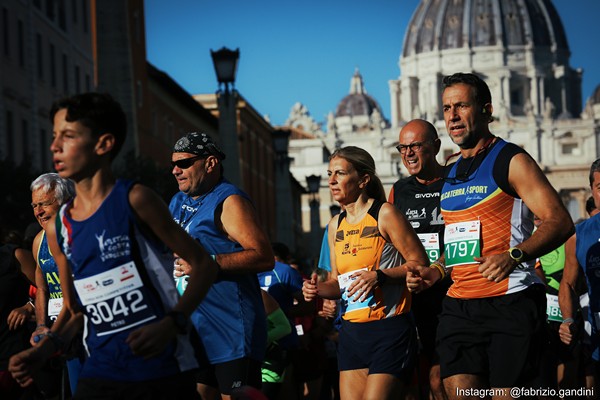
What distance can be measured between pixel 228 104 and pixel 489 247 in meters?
16.3

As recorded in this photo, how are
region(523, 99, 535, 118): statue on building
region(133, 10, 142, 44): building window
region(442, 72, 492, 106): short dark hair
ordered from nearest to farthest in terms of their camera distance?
1. region(442, 72, 492, 106): short dark hair
2. region(133, 10, 142, 44): building window
3. region(523, 99, 535, 118): statue on building

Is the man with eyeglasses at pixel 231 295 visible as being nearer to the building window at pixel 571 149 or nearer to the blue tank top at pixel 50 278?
the blue tank top at pixel 50 278

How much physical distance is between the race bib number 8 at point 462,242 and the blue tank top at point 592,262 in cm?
166

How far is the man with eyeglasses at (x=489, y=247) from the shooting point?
704cm

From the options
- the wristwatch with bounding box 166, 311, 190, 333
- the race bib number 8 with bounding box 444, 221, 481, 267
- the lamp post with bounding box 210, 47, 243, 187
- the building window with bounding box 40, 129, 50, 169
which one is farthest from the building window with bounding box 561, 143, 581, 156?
the wristwatch with bounding box 166, 311, 190, 333

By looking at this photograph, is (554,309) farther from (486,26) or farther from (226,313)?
(486,26)

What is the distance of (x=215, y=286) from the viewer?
7.34 meters

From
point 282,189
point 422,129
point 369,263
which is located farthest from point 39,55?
point 369,263

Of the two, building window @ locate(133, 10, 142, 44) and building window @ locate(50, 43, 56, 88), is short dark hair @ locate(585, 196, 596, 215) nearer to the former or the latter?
building window @ locate(50, 43, 56, 88)

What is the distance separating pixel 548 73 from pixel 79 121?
180781mm

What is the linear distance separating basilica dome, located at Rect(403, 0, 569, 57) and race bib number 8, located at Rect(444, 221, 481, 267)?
177 metres

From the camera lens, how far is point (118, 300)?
5.32 meters

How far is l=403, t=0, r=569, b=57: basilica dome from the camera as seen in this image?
184 metres

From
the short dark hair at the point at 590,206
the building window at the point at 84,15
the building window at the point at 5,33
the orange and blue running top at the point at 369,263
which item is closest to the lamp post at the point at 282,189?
the building window at the point at 5,33
